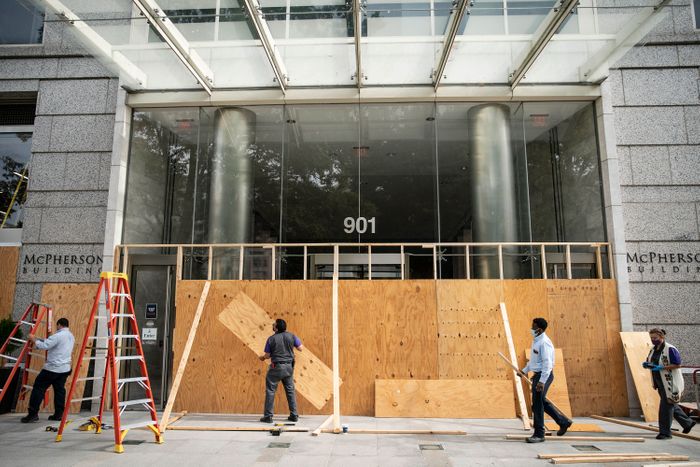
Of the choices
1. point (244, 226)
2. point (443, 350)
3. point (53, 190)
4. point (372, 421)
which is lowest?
point (372, 421)

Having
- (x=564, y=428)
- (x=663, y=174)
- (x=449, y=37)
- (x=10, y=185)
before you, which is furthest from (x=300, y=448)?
(x=10, y=185)

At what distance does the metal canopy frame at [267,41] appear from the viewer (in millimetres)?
7827

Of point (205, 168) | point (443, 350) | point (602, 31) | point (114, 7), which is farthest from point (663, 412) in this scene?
point (114, 7)

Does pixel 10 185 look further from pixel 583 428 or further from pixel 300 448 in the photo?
pixel 583 428

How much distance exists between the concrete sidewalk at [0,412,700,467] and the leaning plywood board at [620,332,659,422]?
0.93 m

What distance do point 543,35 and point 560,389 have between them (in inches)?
237

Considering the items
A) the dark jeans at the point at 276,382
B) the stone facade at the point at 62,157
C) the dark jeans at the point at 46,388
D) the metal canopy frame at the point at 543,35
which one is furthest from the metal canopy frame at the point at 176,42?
the metal canopy frame at the point at 543,35

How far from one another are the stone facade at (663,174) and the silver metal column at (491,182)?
2.15 m

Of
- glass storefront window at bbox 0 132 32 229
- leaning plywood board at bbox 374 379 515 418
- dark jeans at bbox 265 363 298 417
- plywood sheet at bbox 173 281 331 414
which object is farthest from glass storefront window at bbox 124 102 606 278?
glass storefront window at bbox 0 132 32 229

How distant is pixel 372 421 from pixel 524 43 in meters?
7.14

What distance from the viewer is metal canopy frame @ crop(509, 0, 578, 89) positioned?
7.59 meters

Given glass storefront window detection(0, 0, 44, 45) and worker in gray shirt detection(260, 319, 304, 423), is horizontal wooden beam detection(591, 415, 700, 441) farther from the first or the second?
glass storefront window detection(0, 0, 44, 45)

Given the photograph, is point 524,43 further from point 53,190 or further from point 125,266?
point 53,190

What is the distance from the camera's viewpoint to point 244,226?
10242mm
